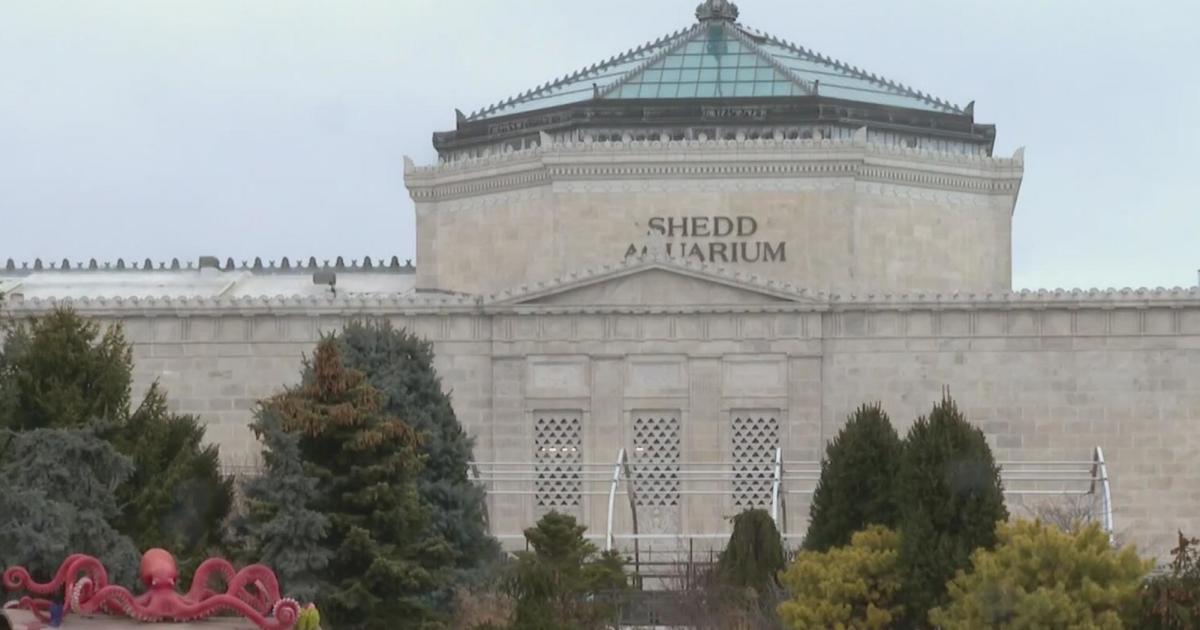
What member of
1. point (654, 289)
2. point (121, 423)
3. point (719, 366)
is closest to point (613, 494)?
point (719, 366)

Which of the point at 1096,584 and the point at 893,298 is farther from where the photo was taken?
the point at 893,298

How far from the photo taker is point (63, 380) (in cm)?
4319

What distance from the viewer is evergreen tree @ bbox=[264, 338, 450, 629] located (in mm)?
40688

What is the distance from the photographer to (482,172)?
68.6 m

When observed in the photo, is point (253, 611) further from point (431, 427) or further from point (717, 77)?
point (717, 77)

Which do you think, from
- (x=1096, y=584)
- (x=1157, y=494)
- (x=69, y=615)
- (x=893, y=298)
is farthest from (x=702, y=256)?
(x=69, y=615)

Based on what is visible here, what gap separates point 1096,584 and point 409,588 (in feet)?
28.4

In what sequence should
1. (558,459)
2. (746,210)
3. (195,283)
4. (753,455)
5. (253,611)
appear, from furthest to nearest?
(195,283)
(746,210)
(558,459)
(753,455)
(253,611)

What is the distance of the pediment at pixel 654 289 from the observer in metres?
60.8

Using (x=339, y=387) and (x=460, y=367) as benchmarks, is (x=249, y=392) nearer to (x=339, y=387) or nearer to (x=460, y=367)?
(x=460, y=367)

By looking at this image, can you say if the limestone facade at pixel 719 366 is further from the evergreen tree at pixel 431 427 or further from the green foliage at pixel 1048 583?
the green foliage at pixel 1048 583

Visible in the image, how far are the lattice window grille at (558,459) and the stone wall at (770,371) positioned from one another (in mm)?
191

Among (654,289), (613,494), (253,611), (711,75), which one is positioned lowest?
(253,611)

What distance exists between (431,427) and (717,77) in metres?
27.4
